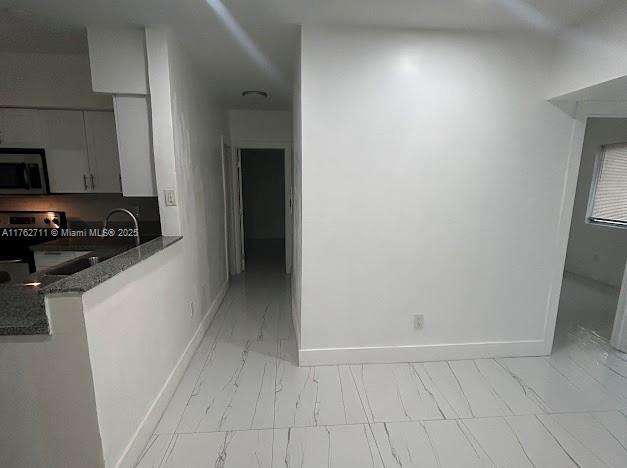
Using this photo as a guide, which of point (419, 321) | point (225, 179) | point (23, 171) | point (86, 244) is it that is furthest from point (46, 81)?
point (419, 321)

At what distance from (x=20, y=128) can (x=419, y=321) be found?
12.5ft

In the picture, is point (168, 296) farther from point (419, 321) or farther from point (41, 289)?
point (419, 321)

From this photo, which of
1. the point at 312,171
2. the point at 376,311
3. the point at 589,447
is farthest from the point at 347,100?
the point at 589,447

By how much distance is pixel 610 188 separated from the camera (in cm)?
420

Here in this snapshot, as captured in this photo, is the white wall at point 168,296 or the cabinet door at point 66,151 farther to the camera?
the cabinet door at point 66,151

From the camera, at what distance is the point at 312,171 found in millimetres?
2064

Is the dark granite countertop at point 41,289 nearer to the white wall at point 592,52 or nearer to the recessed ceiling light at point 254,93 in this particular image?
the recessed ceiling light at point 254,93

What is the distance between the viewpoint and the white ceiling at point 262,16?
171cm

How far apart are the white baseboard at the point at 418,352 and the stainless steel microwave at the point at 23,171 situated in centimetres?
275

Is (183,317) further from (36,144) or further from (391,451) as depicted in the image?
(36,144)

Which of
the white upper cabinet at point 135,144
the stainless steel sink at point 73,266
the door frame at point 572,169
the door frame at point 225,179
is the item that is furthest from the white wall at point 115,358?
the door frame at point 572,169

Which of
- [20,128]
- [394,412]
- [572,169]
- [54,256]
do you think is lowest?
[394,412]

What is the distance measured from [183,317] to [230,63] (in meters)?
2.17

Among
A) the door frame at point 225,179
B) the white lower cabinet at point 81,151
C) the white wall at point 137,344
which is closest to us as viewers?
the white wall at point 137,344
